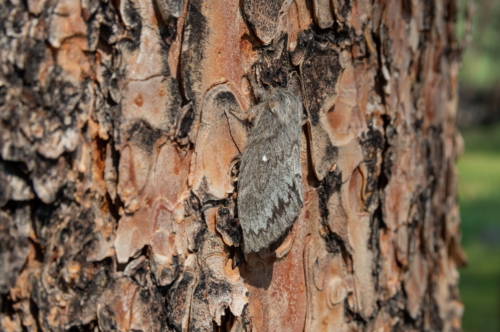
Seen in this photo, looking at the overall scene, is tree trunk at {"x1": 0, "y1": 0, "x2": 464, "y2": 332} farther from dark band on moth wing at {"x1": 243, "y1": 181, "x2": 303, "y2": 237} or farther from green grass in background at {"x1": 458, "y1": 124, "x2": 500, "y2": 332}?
green grass in background at {"x1": 458, "y1": 124, "x2": 500, "y2": 332}

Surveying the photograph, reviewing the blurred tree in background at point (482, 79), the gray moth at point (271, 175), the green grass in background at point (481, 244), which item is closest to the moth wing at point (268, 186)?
the gray moth at point (271, 175)

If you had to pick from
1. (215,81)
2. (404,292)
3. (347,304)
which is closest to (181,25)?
(215,81)

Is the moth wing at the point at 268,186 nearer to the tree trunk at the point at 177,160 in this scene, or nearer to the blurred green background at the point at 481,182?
the tree trunk at the point at 177,160

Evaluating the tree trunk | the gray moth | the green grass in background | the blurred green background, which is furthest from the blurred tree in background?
the gray moth

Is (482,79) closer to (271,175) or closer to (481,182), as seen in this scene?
(481,182)

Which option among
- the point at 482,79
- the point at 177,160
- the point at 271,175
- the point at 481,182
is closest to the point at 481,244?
the point at 481,182
